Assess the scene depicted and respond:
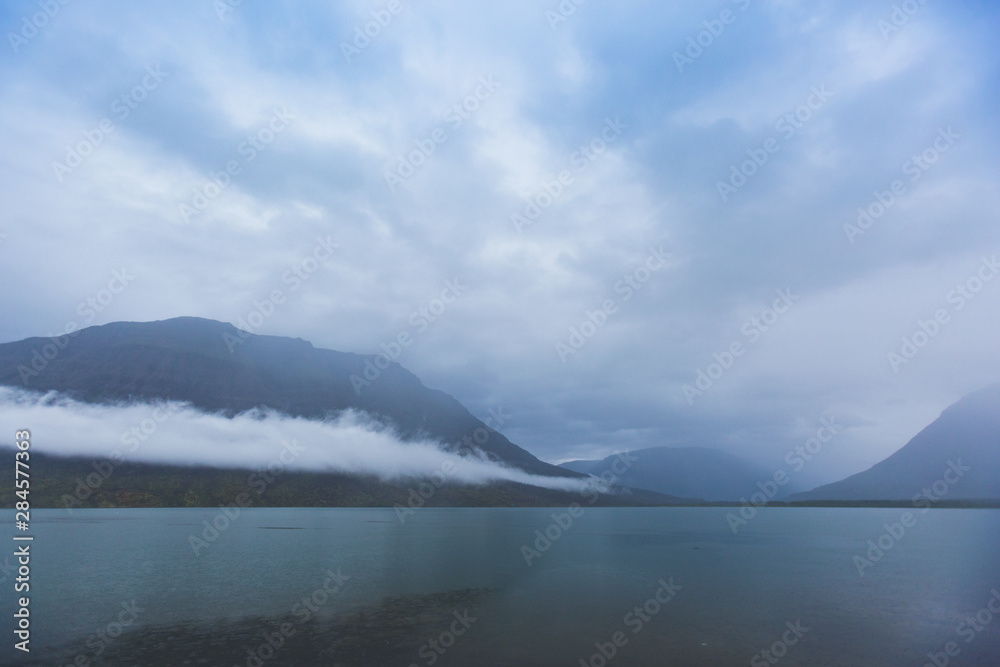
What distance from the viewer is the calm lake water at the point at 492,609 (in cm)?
3981

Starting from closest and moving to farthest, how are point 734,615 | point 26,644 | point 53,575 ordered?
point 26,644 < point 734,615 < point 53,575

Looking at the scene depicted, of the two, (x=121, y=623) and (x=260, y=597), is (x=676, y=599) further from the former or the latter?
(x=121, y=623)

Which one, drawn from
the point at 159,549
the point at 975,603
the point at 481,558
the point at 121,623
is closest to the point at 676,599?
the point at 975,603

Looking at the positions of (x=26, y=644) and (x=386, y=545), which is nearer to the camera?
(x=26, y=644)

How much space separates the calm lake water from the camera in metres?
39.8

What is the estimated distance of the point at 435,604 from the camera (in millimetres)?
56750

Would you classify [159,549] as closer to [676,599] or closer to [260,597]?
[260,597]

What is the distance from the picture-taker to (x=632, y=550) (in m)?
121

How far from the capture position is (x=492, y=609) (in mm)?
55156

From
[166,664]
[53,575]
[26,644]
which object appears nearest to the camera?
[166,664]

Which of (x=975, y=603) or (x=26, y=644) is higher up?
(x=26, y=644)

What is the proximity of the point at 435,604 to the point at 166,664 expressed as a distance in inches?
1083

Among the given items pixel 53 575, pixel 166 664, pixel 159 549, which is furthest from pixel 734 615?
pixel 159 549

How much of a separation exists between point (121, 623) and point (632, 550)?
10248 centimetres
